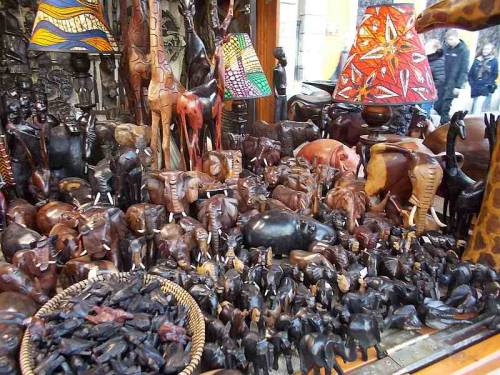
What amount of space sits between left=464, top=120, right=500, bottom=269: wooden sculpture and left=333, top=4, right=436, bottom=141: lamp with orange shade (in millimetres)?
359

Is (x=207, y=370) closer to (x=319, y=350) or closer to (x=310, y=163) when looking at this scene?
(x=319, y=350)

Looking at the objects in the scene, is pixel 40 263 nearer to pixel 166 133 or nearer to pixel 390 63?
pixel 166 133

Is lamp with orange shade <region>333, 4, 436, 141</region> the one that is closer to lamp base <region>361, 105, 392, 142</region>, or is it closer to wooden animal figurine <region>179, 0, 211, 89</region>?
lamp base <region>361, 105, 392, 142</region>

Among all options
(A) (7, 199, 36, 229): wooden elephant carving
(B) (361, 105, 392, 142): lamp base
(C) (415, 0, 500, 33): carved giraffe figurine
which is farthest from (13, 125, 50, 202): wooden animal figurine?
(C) (415, 0, 500, 33): carved giraffe figurine

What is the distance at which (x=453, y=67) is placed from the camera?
4.27 m

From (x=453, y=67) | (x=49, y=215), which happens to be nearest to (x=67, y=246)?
(x=49, y=215)

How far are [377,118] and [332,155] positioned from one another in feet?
1.21

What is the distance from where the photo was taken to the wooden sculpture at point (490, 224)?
1.36 meters

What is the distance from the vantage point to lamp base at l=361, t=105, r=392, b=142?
72.0 inches

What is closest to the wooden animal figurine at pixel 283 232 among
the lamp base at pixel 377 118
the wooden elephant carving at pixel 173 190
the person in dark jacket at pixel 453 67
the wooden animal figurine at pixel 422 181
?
the wooden elephant carving at pixel 173 190

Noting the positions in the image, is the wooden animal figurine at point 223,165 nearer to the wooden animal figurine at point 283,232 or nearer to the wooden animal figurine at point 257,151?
the wooden animal figurine at point 257,151

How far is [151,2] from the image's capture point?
1753mm

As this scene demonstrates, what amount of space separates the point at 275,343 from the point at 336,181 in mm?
1132

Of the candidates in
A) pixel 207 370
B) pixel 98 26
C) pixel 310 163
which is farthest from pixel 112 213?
pixel 310 163
